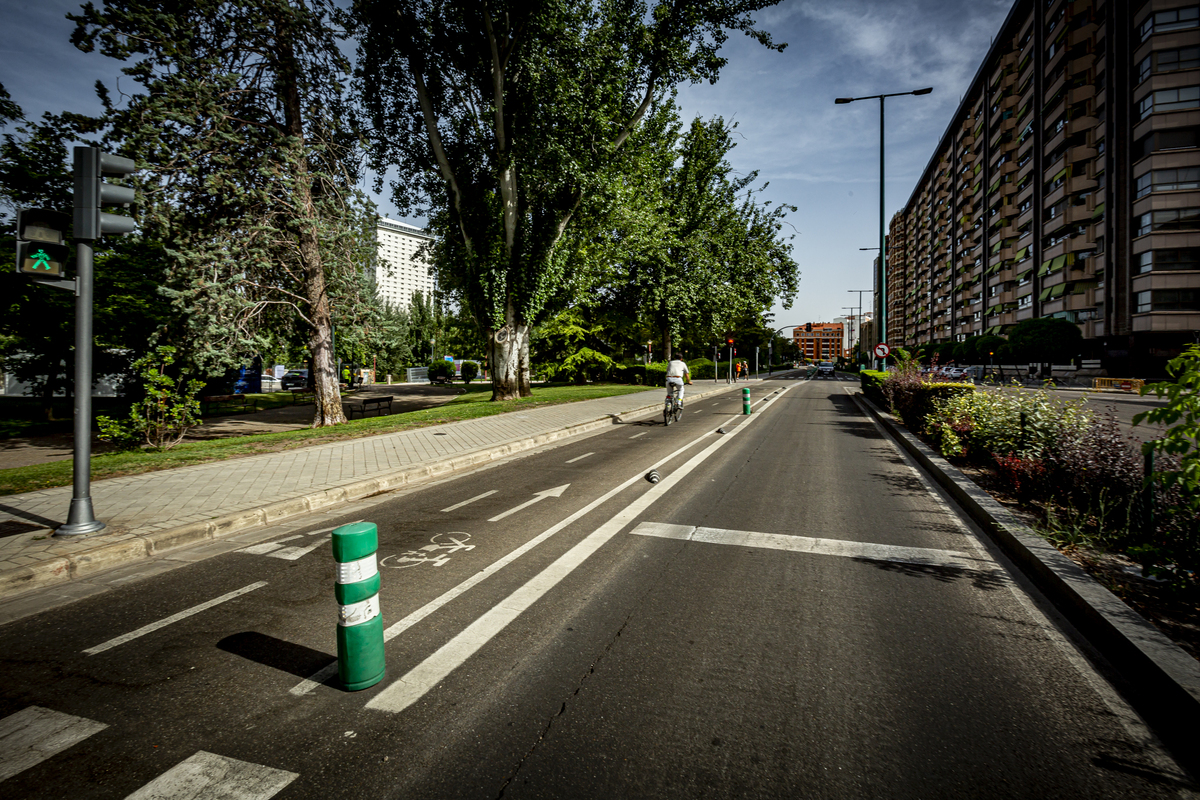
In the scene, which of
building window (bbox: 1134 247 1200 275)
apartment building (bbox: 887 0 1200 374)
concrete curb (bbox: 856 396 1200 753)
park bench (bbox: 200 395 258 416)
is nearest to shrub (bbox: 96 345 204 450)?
concrete curb (bbox: 856 396 1200 753)

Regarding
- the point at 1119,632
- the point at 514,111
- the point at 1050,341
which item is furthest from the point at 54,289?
the point at 1050,341

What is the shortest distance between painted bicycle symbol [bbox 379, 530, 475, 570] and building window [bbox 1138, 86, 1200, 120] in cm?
5219

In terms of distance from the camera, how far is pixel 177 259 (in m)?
11.3

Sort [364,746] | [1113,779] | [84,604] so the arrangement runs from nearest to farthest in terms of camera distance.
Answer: [1113,779]
[364,746]
[84,604]

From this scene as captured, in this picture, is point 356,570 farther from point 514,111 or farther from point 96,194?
point 514,111

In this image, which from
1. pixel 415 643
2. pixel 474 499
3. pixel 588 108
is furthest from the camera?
pixel 588 108

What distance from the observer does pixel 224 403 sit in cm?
2756

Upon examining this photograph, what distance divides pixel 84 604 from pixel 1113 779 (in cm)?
621

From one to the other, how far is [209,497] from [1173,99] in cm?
5454

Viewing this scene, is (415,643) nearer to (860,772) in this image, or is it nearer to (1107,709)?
(860,772)

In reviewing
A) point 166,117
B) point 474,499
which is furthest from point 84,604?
point 166,117

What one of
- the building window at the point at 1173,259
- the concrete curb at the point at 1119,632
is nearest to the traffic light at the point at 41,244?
the concrete curb at the point at 1119,632

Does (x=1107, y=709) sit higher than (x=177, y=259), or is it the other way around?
(x=177, y=259)

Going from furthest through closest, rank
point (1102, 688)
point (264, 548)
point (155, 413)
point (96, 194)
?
point (155, 413) < point (96, 194) < point (264, 548) < point (1102, 688)
